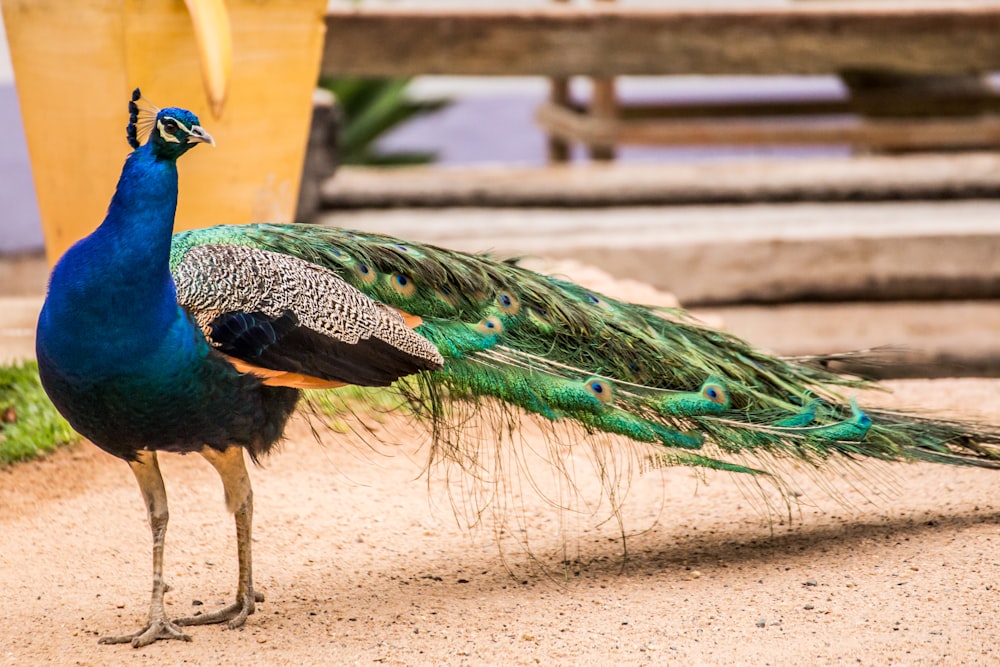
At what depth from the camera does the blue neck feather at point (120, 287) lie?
2.37 m

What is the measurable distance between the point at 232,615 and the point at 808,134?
5750 mm

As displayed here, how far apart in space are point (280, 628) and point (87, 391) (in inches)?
28.7

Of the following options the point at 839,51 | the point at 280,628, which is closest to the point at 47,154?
the point at 280,628

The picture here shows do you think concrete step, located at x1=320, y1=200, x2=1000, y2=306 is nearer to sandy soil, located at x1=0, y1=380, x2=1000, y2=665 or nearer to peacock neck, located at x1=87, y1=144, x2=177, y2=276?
sandy soil, located at x1=0, y1=380, x2=1000, y2=665

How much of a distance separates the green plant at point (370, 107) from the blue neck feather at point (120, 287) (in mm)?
7349

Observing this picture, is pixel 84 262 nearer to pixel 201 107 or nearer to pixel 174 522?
pixel 174 522

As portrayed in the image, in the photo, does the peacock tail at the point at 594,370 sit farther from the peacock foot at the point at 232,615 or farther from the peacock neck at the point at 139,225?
the peacock foot at the point at 232,615

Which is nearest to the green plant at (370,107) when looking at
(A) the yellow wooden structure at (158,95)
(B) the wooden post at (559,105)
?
(B) the wooden post at (559,105)

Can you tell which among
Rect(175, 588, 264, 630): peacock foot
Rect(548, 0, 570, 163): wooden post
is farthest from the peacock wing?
Rect(548, 0, 570, 163): wooden post

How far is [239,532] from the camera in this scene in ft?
9.05

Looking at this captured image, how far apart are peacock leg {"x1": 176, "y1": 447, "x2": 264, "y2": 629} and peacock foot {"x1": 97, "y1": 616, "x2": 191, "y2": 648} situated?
9cm

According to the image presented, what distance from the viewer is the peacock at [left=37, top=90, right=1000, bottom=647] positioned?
2.39m

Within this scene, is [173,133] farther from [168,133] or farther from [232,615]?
[232,615]

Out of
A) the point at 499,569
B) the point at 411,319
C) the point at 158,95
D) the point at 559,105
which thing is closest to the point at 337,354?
the point at 411,319
